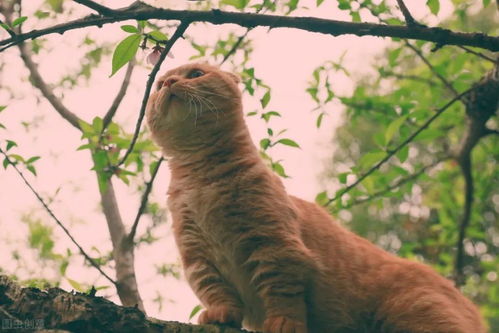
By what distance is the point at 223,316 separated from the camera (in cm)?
236

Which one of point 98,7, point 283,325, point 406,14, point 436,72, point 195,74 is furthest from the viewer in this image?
point 436,72

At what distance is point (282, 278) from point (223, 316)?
31 cm

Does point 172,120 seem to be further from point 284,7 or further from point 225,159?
point 284,7

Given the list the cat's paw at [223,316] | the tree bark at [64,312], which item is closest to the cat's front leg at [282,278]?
the cat's paw at [223,316]

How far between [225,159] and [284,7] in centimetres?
115

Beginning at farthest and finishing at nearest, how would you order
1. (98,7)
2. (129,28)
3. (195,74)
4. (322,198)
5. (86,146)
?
(322,198), (195,74), (86,146), (129,28), (98,7)

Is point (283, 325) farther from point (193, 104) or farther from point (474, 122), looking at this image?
point (474, 122)

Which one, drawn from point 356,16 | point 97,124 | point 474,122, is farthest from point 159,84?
point 474,122

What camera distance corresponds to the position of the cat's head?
9.61ft

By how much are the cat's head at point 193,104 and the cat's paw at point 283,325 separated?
1127mm

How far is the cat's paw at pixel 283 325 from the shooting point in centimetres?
229

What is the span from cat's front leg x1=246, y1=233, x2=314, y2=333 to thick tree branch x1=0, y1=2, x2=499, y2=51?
1.10 m

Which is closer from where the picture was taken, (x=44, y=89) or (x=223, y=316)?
(x=223, y=316)

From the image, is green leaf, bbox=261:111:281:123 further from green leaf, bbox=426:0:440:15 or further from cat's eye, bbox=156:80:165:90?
green leaf, bbox=426:0:440:15
